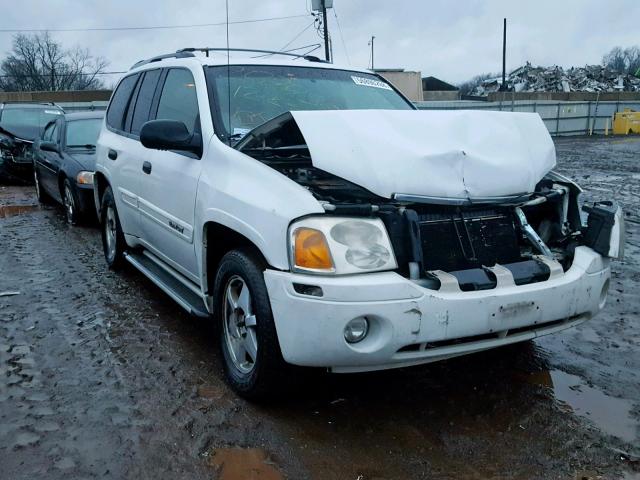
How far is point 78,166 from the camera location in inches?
323

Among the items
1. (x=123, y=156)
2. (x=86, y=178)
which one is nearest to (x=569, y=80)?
(x=86, y=178)

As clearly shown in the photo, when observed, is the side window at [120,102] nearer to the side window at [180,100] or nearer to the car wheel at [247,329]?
the side window at [180,100]

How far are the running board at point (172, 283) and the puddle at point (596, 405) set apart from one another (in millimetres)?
2121

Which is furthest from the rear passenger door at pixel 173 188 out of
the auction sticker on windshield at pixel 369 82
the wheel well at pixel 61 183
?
the wheel well at pixel 61 183

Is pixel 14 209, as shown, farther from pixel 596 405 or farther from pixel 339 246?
pixel 596 405

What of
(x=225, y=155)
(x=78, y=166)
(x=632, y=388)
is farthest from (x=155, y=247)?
(x=78, y=166)

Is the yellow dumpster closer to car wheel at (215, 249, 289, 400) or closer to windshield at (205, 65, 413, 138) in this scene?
windshield at (205, 65, 413, 138)

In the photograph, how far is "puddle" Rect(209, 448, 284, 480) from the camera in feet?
8.86

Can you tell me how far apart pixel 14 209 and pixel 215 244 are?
786cm

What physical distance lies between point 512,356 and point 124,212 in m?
3.32

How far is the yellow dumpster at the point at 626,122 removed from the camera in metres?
31.2

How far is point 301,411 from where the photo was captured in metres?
3.26

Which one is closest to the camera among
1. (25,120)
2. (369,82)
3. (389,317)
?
(389,317)

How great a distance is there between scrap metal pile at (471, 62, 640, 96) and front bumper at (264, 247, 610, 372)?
168 ft
